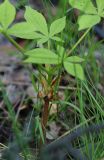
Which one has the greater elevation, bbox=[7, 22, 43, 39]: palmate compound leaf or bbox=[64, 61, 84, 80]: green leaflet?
bbox=[7, 22, 43, 39]: palmate compound leaf

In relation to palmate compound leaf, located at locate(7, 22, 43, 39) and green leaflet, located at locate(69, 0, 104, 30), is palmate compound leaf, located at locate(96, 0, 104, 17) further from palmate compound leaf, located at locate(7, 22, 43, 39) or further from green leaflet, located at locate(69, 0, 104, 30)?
palmate compound leaf, located at locate(7, 22, 43, 39)

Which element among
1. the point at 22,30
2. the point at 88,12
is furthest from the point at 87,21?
the point at 22,30

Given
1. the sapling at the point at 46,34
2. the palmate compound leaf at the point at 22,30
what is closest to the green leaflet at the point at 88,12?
the sapling at the point at 46,34

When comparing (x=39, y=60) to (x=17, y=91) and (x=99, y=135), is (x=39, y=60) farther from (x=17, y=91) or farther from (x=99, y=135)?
(x=17, y=91)

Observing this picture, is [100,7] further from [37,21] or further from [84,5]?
[37,21]

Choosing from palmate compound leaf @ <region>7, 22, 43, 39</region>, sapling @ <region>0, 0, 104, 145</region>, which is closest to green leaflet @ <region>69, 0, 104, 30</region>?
sapling @ <region>0, 0, 104, 145</region>

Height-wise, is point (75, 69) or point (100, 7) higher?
point (100, 7)

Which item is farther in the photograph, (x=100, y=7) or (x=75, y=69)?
(x=100, y=7)
